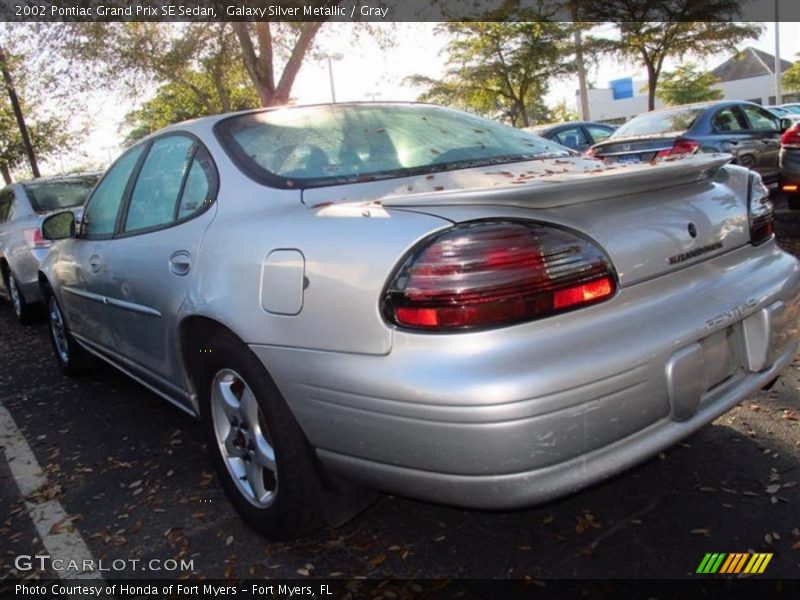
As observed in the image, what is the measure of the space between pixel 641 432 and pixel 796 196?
6.38m

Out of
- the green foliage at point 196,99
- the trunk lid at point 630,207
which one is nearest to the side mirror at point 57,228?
the trunk lid at point 630,207

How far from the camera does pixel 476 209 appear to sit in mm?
1786

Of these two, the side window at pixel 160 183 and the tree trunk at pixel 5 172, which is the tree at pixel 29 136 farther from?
the side window at pixel 160 183

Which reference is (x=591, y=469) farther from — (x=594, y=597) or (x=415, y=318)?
Answer: (x=415, y=318)

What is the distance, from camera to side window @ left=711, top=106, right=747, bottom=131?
832cm

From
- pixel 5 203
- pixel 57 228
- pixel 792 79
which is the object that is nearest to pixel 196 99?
pixel 5 203

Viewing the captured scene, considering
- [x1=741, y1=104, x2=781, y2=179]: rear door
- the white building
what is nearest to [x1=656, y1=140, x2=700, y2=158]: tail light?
[x1=741, y1=104, x2=781, y2=179]: rear door

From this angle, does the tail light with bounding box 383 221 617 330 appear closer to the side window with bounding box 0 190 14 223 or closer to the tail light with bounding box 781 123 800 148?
the tail light with bounding box 781 123 800 148

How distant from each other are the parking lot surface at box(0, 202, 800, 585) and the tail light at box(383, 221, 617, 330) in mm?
637

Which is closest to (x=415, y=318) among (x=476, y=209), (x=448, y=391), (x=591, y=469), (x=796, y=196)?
(x=448, y=391)

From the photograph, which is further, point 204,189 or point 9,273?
point 9,273

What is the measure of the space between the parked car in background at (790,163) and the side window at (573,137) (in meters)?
5.39

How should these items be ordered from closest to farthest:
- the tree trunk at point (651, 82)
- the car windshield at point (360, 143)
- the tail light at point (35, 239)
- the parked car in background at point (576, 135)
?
the car windshield at point (360, 143), the tail light at point (35, 239), the parked car in background at point (576, 135), the tree trunk at point (651, 82)

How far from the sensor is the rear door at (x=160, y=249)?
8.55 ft
